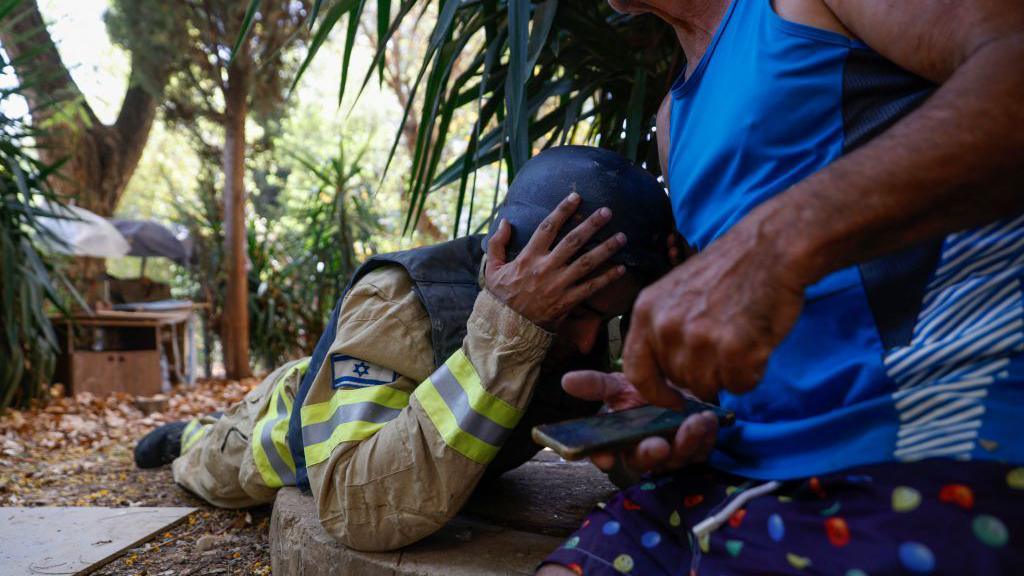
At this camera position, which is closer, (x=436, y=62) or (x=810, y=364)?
(x=810, y=364)

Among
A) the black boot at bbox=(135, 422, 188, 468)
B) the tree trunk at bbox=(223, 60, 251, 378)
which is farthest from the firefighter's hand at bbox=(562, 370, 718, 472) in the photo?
the tree trunk at bbox=(223, 60, 251, 378)

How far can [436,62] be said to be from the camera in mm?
2359

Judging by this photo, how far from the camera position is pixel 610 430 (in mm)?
1214

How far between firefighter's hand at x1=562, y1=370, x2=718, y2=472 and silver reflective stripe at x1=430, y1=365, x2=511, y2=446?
13.7 inches

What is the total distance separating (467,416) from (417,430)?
0.13 metres

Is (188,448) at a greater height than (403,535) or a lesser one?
lesser

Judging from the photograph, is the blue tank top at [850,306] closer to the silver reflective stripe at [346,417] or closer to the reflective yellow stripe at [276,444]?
the silver reflective stripe at [346,417]

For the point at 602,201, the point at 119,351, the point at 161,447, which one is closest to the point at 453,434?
the point at 602,201

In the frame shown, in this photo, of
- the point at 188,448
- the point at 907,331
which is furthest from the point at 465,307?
the point at 188,448

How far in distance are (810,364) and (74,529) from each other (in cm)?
253

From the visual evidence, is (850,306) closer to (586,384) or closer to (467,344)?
(586,384)

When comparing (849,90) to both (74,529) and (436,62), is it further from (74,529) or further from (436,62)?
(74,529)

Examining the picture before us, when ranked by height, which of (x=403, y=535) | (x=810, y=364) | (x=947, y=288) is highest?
(x=947, y=288)

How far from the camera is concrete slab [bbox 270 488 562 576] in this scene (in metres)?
1.63
